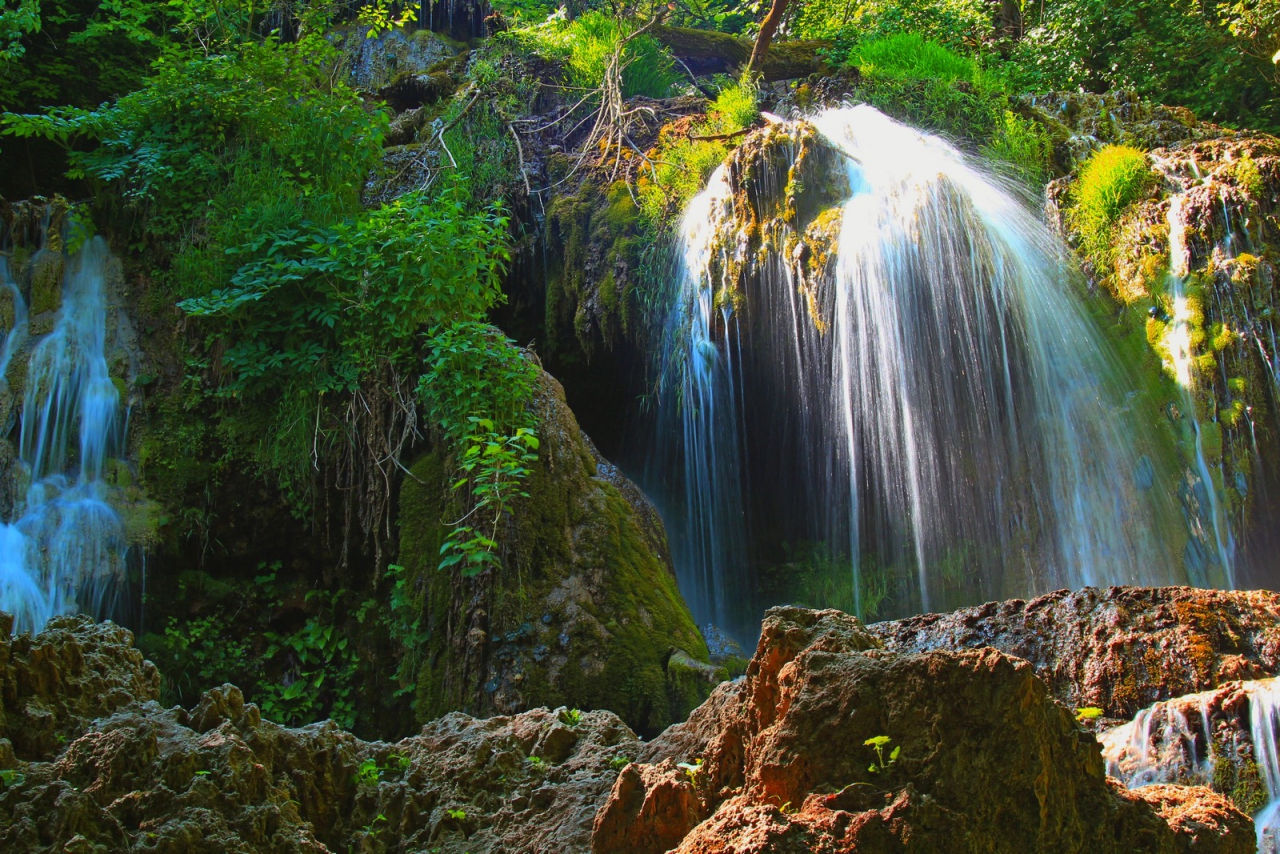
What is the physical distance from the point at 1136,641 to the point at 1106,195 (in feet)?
16.1

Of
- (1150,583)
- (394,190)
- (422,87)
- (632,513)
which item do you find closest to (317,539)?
(632,513)

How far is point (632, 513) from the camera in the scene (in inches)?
241

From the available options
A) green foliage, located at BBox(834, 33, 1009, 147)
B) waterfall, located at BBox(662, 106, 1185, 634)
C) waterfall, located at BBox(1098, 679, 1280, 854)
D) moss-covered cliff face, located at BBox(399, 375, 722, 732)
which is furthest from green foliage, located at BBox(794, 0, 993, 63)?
waterfall, located at BBox(1098, 679, 1280, 854)

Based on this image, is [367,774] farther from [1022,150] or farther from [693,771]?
[1022,150]

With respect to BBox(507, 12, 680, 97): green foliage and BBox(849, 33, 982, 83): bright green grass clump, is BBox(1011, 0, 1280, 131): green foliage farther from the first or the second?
BBox(507, 12, 680, 97): green foliage

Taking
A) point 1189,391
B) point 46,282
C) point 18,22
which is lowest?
point 1189,391

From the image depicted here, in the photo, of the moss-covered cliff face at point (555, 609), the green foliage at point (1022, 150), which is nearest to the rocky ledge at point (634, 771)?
the moss-covered cliff face at point (555, 609)

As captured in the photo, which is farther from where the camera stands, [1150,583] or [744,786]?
[1150,583]

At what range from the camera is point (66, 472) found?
239 inches

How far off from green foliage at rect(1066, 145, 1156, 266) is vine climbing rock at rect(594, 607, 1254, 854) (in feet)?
20.6

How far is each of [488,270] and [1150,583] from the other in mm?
5086

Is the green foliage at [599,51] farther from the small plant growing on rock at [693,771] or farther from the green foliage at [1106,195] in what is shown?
the small plant growing on rock at [693,771]

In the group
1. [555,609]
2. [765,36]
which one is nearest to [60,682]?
[555,609]

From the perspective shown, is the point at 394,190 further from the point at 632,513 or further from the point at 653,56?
the point at 632,513
